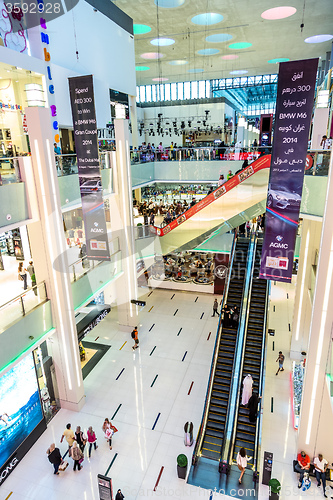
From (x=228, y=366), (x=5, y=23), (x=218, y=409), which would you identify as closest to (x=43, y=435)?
(x=218, y=409)

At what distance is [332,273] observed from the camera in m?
7.51

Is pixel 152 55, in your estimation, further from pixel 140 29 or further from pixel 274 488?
pixel 274 488

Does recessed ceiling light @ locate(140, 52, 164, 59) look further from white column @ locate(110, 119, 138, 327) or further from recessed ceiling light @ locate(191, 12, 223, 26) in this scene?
white column @ locate(110, 119, 138, 327)

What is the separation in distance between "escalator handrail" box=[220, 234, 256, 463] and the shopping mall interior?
0.06 meters

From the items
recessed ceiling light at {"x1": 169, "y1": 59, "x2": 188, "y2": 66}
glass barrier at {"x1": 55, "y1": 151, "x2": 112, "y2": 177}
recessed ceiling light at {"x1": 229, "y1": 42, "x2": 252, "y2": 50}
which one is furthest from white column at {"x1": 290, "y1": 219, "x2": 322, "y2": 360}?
recessed ceiling light at {"x1": 169, "y1": 59, "x2": 188, "y2": 66}

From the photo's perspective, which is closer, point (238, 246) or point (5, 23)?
point (5, 23)

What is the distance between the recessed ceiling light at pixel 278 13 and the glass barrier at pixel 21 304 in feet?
54.2

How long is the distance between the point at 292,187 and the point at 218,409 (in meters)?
7.11

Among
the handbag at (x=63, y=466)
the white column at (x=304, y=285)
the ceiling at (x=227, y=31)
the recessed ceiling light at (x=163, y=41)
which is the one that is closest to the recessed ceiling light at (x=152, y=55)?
the ceiling at (x=227, y=31)

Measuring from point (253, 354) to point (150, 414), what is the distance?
13.6 feet

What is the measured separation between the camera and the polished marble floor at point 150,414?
27.3ft

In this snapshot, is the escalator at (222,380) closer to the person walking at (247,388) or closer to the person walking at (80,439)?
the person walking at (247,388)

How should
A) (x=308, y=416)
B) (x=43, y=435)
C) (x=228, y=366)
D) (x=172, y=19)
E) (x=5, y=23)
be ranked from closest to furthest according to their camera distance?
(x=308, y=416)
(x=43, y=435)
(x=5, y=23)
(x=228, y=366)
(x=172, y=19)

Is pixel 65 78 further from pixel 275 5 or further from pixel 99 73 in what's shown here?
pixel 275 5
